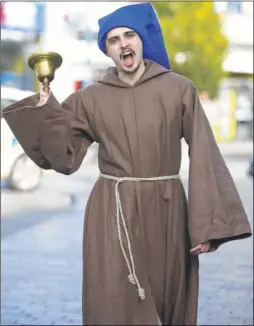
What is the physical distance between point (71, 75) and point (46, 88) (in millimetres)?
3896

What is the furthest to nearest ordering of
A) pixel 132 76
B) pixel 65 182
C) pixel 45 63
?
pixel 65 182
pixel 132 76
pixel 45 63

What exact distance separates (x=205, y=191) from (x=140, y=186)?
0.76ft

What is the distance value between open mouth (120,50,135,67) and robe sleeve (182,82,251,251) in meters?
0.23

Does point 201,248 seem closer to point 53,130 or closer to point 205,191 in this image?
point 205,191

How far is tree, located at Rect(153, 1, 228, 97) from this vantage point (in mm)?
12234

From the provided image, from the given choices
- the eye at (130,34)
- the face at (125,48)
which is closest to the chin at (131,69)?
the face at (125,48)

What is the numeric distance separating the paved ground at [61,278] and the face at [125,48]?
261cm

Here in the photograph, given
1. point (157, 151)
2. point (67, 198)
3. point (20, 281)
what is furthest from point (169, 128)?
point (67, 198)

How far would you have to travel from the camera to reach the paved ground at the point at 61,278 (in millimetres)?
5688

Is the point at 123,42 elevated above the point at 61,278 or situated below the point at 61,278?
above

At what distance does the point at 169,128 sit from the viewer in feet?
10.5

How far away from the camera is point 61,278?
6758 mm

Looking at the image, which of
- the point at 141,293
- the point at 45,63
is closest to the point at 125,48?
the point at 45,63

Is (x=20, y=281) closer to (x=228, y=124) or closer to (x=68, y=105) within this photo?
(x=68, y=105)
